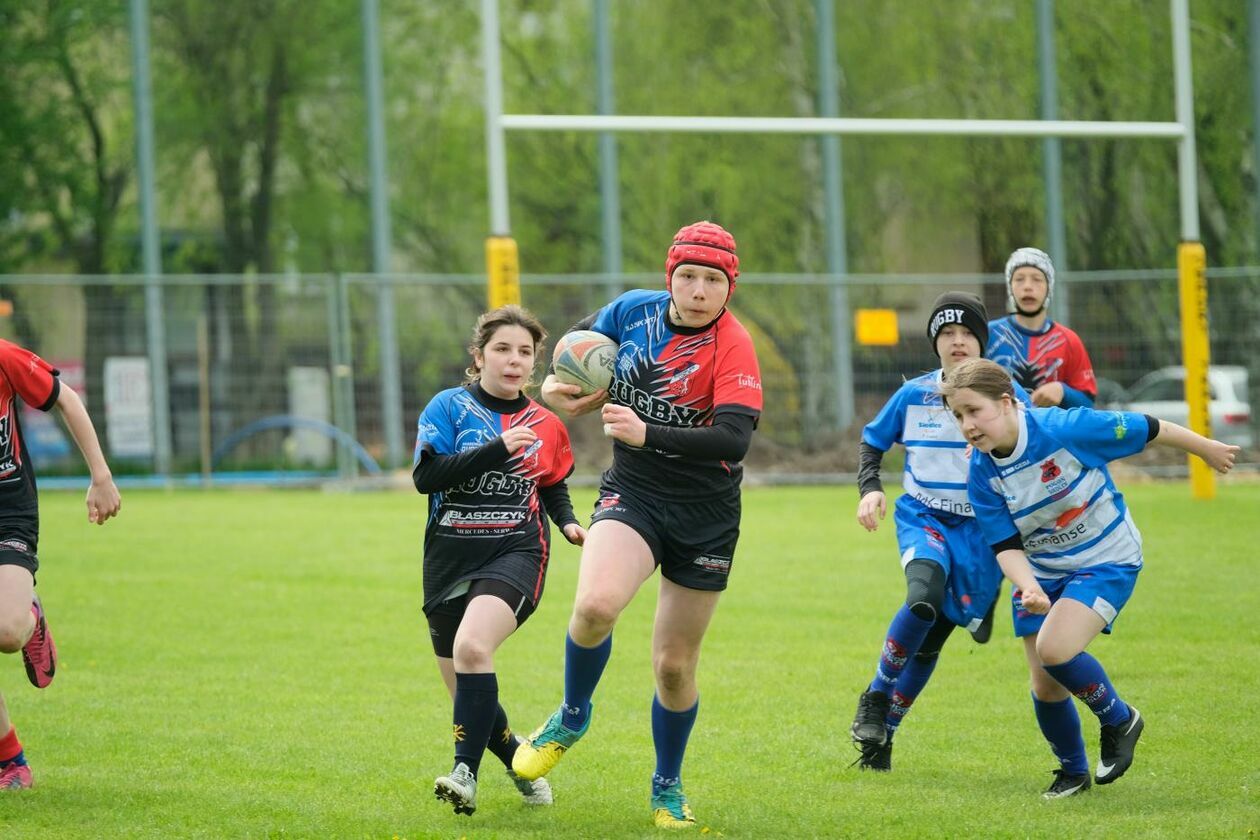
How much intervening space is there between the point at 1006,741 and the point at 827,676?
5.12ft

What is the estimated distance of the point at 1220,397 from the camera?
66.6 ft

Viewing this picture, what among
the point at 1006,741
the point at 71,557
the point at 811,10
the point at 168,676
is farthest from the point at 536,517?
the point at 811,10

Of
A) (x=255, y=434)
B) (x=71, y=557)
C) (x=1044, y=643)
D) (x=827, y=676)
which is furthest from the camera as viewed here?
(x=255, y=434)

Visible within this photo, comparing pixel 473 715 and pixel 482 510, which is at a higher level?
pixel 482 510

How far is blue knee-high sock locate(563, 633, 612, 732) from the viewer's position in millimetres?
5547

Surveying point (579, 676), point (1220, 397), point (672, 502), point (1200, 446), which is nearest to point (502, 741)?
point (579, 676)

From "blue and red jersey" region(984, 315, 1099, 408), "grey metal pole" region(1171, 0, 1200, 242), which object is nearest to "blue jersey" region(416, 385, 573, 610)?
"blue and red jersey" region(984, 315, 1099, 408)

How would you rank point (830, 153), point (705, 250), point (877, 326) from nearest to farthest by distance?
point (705, 250)
point (877, 326)
point (830, 153)

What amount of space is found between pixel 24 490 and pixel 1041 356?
5116mm

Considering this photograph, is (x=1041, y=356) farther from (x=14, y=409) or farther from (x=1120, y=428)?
(x=14, y=409)

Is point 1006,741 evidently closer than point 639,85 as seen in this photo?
Yes

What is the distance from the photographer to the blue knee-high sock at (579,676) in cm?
555

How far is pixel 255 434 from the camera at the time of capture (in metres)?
20.8

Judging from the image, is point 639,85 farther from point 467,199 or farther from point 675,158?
point 467,199
